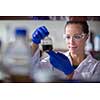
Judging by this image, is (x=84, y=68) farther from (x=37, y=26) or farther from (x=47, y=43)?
(x=37, y=26)

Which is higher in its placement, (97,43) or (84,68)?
(97,43)

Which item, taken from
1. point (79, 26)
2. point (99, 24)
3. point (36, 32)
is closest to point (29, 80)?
point (36, 32)

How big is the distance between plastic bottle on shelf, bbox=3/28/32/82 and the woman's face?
1.04ft

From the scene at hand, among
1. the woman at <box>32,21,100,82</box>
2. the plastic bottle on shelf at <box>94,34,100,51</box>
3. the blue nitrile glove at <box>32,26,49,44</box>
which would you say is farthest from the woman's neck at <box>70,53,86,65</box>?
the blue nitrile glove at <box>32,26,49,44</box>

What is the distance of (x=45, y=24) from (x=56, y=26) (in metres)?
0.09

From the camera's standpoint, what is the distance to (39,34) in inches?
74.5

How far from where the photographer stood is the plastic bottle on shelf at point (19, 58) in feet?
6.20

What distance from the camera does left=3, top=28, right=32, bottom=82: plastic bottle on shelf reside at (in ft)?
6.20

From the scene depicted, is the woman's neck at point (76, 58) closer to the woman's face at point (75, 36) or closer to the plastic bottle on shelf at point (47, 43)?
the woman's face at point (75, 36)

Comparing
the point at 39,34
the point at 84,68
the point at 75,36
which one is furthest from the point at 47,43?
the point at 84,68

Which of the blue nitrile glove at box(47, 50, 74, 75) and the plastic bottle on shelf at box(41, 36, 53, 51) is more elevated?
the plastic bottle on shelf at box(41, 36, 53, 51)

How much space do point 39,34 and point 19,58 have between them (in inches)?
9.5

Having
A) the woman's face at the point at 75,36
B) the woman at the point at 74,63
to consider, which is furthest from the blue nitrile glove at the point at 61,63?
the woman's face at the point at 75,36

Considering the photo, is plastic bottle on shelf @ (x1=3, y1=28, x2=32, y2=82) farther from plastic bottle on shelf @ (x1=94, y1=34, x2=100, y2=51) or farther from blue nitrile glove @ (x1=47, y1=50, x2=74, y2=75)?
plastic bottle on shelf @ (x1=94, y1=34, x2=100, y2=51)
